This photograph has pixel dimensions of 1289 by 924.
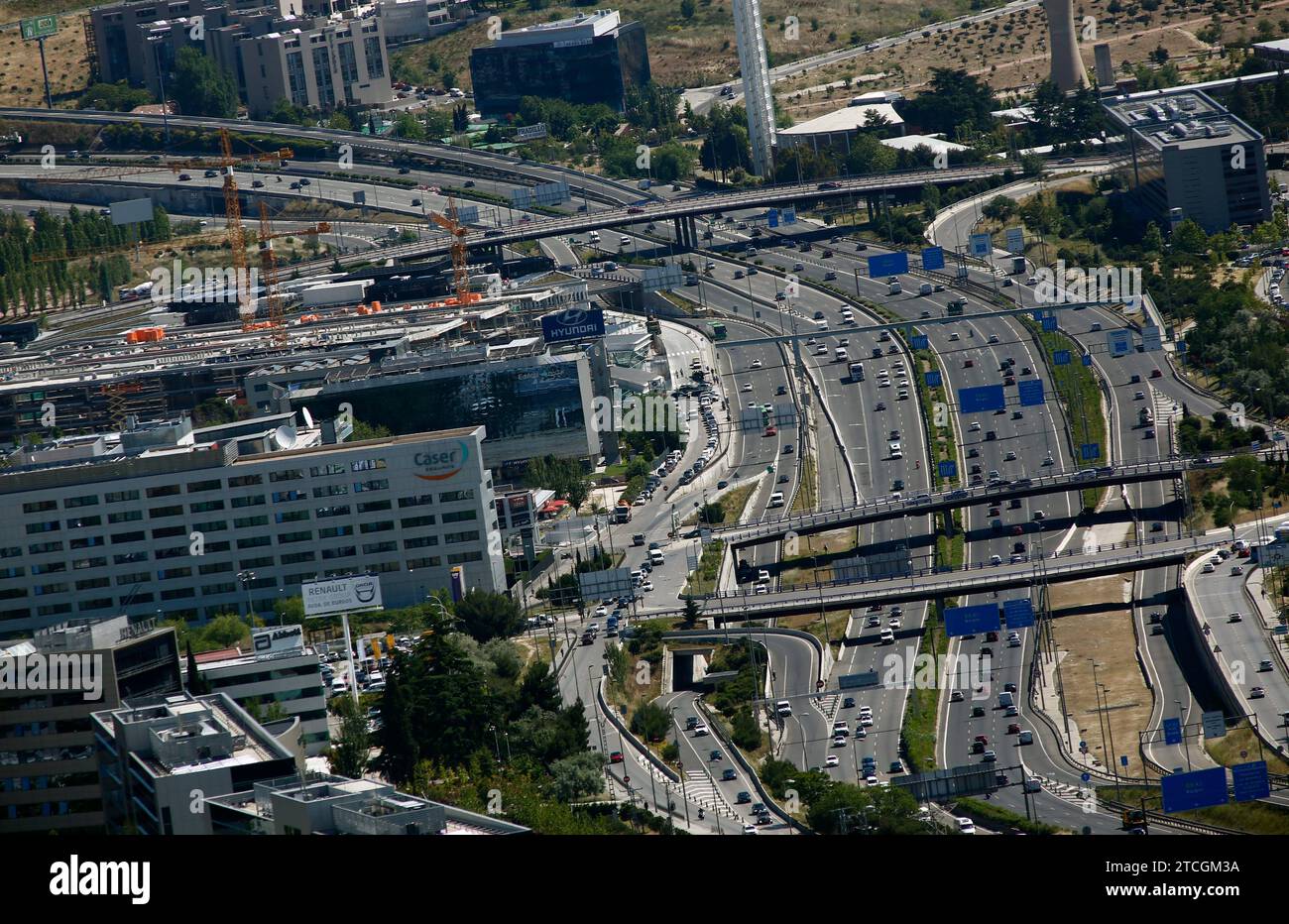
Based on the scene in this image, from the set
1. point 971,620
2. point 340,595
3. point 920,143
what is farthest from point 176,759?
point 920,143

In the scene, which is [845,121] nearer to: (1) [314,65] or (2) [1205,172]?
(2) [1205,172]

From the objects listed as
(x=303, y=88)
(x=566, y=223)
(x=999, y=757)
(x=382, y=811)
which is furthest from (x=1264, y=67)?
(x=382, y=811)

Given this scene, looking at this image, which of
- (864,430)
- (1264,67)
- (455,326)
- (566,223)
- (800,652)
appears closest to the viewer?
(800,652)

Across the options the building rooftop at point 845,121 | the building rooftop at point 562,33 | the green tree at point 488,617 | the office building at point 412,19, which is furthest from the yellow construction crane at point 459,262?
the office building at point 412,19

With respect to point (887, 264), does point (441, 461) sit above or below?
below
